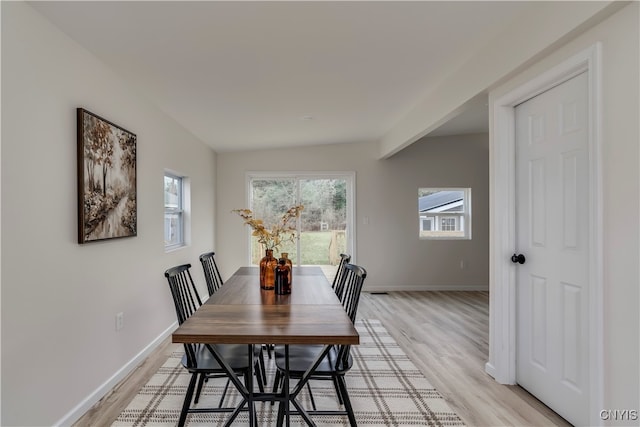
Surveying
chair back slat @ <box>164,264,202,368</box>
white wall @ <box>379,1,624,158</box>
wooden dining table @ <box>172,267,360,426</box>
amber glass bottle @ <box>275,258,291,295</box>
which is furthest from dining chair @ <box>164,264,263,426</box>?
white wall @ <box>379,1,624,158</box>

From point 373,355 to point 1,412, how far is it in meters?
2.44

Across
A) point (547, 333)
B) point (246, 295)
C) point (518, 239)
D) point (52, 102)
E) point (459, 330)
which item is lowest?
point (459, 330)

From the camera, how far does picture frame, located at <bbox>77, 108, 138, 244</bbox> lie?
2.14 meters

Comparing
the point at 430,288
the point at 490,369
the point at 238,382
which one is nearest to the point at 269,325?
the point at 238,382

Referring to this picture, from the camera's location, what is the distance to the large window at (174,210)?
390 centimetres

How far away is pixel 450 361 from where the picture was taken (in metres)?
2.95

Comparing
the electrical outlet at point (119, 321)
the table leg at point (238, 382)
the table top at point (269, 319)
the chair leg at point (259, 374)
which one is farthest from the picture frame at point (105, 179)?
the chair leg at point (259, 374)

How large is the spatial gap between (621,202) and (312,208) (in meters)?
4.46

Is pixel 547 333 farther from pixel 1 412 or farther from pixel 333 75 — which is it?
pixel 1 412

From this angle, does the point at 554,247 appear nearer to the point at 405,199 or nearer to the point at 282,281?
the point at 282,281

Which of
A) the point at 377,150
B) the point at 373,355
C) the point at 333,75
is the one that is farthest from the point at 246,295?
the point at 377,150

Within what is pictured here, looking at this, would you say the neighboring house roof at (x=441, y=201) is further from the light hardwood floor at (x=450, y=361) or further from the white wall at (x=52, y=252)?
the white wall at (x=52, y=252)

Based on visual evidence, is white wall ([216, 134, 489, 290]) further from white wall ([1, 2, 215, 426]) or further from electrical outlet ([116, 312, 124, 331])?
white wall ([1, 2, 215, 426])

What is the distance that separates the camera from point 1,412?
1596 millimetres
